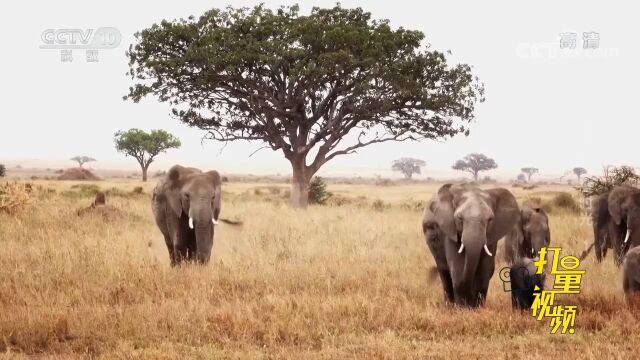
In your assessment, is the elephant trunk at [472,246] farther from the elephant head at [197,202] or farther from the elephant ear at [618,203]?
the elephant ear at [618,203]

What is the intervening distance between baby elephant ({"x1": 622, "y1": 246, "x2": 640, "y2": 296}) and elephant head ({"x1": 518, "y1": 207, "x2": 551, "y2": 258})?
278 centimetres

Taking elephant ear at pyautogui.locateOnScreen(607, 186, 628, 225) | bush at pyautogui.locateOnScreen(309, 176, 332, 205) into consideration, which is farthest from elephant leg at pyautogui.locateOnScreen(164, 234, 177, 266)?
bush at pyautogui.locateOnScreen(309, 176, 332, 205)

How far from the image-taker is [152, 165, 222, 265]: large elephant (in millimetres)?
10336

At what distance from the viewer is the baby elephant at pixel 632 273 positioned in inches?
320

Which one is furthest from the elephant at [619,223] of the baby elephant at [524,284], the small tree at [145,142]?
the small tree at [145,142]

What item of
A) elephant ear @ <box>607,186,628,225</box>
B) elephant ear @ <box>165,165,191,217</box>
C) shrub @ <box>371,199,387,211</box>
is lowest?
shrub @ <box>371,199,387,211</box>

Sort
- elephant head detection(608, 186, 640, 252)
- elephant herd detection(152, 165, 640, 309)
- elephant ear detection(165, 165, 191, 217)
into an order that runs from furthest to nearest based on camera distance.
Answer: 1. elephant head detection(608, 186, 640, 252)
2. elephant ear detection(165, 165, 191, 217)
3. elephant herd detection(152, 165, 640, 309)

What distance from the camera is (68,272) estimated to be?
9930 millimetres

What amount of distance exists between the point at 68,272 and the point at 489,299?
6.60 m

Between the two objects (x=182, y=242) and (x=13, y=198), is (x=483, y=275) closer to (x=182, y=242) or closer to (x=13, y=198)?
(x=182, y=242)

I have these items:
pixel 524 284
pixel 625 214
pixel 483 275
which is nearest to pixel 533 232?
pixel 625 214

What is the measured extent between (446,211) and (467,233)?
1.82 ft

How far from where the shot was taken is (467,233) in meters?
7.49

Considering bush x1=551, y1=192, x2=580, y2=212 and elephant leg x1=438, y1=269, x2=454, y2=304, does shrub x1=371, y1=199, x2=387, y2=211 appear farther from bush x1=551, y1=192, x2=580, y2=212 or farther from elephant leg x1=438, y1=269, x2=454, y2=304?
elephant leg x1=438, y1=269, x2=454, y2=304
